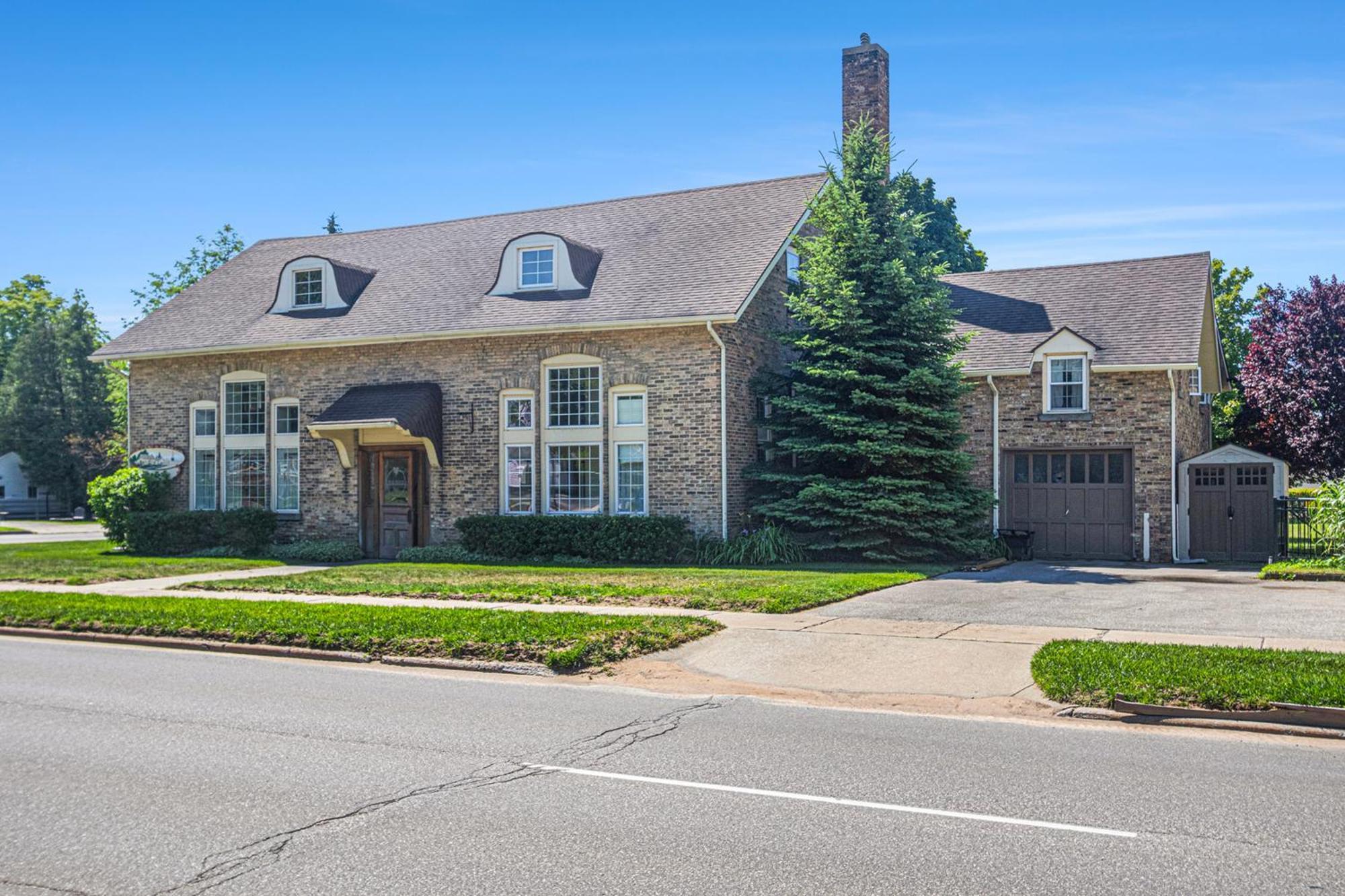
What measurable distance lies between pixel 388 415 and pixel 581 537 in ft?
16.3

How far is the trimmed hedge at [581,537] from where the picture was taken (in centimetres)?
2245

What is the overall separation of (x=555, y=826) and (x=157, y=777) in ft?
8.94

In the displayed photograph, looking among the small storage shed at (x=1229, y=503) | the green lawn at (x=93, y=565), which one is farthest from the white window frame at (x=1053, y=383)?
the green lawn at (x=93, y=565)

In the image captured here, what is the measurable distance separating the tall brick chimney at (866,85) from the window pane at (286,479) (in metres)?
15.2

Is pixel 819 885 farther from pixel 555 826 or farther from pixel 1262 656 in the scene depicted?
pixel 1262 656

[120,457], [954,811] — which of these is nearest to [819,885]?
[954,811]

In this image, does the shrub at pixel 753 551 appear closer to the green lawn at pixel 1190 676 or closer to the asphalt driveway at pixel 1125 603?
the asphalt driveway at pixel 1125 603

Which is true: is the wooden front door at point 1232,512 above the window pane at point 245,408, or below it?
below

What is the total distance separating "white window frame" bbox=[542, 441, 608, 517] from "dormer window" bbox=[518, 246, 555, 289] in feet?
12.2

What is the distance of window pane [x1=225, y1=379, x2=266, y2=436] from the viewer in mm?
27594

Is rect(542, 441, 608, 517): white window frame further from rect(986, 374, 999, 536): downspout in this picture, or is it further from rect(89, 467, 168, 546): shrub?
rect(89, 467, 168, 546): shrub

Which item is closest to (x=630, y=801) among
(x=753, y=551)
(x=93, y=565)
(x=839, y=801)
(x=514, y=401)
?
(x=839, y=801)

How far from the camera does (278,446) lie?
27.3m

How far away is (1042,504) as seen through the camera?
24969 mm
